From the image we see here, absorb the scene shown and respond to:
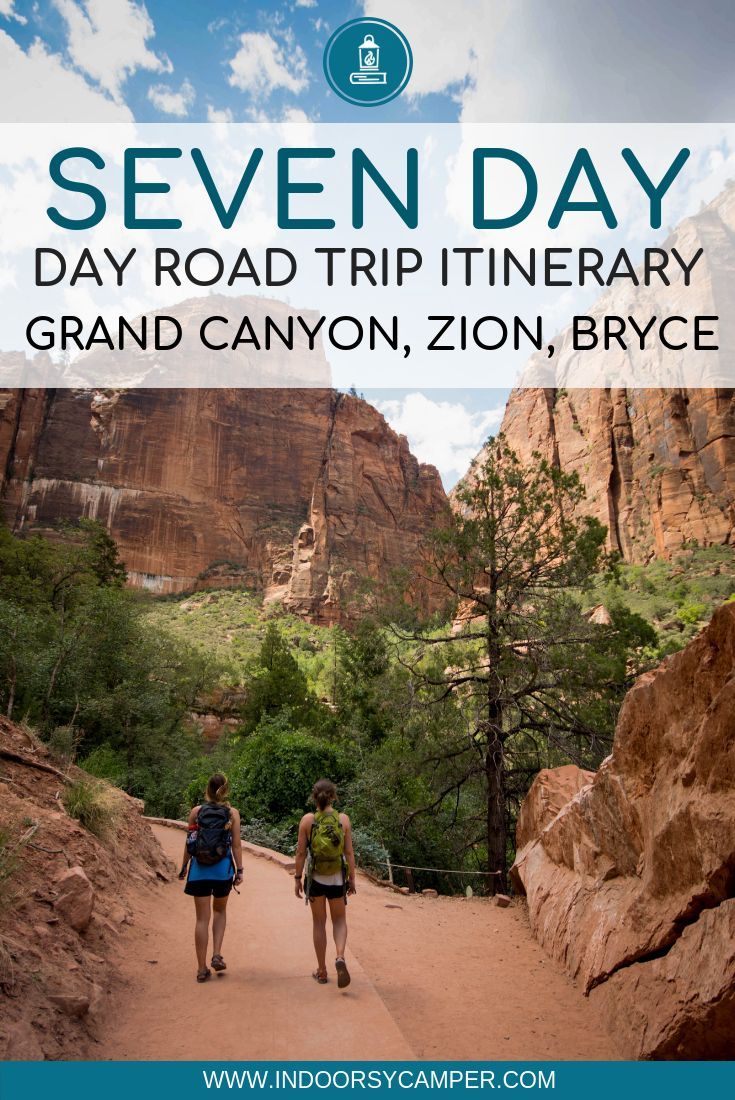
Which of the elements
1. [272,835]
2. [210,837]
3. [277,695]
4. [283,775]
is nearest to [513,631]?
[283,775]

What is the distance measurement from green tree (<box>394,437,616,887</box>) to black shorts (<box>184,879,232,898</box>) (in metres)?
6.76

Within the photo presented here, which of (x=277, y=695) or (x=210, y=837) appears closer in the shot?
(x=210, y=837)

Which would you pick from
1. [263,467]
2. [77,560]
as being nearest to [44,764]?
[77,560]

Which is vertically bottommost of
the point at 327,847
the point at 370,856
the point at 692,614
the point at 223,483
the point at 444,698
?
the point at 370,856

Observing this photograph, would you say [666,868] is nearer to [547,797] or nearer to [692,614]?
[547,797]

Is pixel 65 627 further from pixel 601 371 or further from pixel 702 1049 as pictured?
pixel 601 371

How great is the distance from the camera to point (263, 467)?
7906 centimetres

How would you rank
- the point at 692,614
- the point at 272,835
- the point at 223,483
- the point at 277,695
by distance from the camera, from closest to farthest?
the point at 272,835 → the point at 277,695 → the point at 692,614 → the point at 223,483

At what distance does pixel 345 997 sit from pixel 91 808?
376 cm

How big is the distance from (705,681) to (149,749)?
1652cm

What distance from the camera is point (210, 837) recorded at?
450 centimetres

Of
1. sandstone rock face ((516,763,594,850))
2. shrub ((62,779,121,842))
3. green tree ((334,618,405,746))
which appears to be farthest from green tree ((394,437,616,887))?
shrub ((62,779,121,842))

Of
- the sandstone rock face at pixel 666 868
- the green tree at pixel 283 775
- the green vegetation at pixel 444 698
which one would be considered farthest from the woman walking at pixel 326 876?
the green tree at pixel 283 775

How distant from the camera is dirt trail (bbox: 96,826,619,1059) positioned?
11.4 feet
